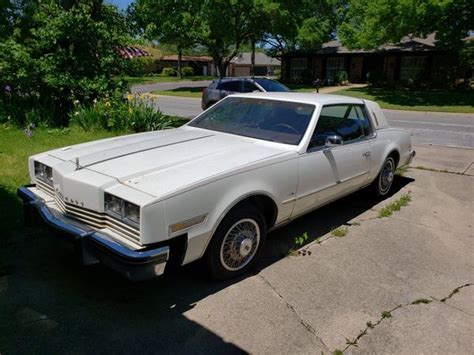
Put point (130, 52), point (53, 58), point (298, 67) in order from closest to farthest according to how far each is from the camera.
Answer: point (53, 58)
point (130, 52)
point (298, 67)

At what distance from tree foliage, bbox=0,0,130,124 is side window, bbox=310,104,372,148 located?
6.66 metres

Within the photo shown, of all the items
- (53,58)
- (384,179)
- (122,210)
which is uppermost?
(53,58)

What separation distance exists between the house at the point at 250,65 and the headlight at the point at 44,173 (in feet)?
218

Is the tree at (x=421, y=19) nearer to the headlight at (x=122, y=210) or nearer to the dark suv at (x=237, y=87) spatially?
the dark suv at (x=237, y=87)

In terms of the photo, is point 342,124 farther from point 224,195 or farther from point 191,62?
point 191,62

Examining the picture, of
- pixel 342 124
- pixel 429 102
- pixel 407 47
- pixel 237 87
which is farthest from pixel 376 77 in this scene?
pixel 342 124

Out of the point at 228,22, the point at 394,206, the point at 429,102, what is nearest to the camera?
the point at 394,206

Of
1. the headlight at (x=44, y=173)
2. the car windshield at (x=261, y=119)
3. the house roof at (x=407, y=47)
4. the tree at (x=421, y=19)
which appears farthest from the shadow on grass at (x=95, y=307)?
the house roof at (x=407, y=47)

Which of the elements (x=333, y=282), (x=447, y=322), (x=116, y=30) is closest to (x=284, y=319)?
(x=333, y=282)

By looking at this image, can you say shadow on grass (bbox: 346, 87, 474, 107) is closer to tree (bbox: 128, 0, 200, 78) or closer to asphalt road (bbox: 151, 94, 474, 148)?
asphalt road (bbox: 151, 94, 474, 148)

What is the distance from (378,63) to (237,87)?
2390 centimetres

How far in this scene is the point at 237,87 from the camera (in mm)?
14695

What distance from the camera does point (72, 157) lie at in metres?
3.84

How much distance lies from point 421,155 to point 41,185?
26.2ft
